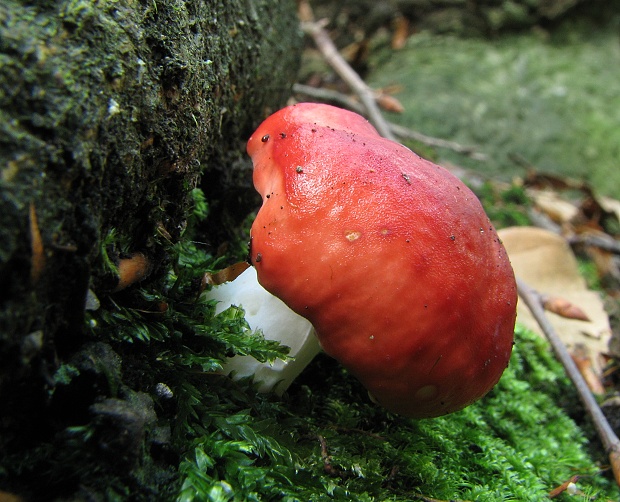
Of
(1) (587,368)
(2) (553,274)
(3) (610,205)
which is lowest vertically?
(1) (587,368)

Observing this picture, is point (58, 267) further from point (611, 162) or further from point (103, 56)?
point (611, 162)

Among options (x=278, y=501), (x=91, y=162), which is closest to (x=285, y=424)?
(x=278, y=501)

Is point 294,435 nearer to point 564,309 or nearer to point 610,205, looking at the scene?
point 564,309

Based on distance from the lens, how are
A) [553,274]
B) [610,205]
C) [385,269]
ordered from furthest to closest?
[610,205] → [553,274] → [385,269]

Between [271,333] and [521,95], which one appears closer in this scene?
[271,333]

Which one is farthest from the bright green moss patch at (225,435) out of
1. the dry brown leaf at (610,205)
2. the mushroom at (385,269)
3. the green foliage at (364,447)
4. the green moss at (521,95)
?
the green moss at (521,95)

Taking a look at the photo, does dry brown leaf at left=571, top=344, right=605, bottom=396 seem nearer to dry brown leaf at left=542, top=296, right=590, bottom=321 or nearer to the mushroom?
dry brown leaf at left=542, top=296, right=590, bottom=321

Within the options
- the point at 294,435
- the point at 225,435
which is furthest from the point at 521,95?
the point at 225,435
